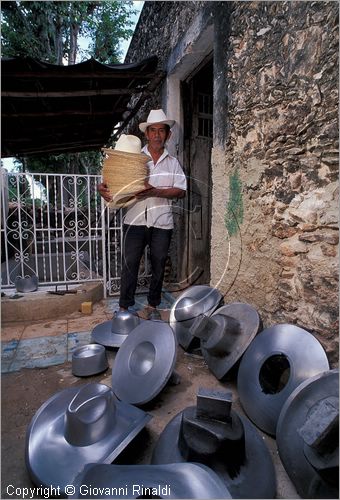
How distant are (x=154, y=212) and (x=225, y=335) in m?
1.48

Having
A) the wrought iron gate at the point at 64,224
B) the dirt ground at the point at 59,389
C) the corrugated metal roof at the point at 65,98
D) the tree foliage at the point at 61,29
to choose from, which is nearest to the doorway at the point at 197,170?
the corrugated metal roof at the point at 65,98

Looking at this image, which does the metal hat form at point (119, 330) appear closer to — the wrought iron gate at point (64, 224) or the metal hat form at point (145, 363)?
the metal hat form at point (145, 363)

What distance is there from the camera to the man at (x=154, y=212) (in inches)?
123

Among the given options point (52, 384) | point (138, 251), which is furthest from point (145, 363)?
point (138, 251)

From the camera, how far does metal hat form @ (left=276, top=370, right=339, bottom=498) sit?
1.26m

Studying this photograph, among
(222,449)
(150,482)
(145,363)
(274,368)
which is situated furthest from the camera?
(145,363)

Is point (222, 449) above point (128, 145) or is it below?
below

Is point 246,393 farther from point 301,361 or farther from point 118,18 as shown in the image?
point 118,18

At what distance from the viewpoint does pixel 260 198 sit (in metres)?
2.49

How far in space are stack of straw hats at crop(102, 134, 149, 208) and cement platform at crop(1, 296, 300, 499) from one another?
4.82 feet

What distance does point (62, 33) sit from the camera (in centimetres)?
1200

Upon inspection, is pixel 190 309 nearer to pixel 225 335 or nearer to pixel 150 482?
pixel 225 335

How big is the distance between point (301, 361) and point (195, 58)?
3662 mm

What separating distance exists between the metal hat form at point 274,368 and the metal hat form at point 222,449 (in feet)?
0.81
